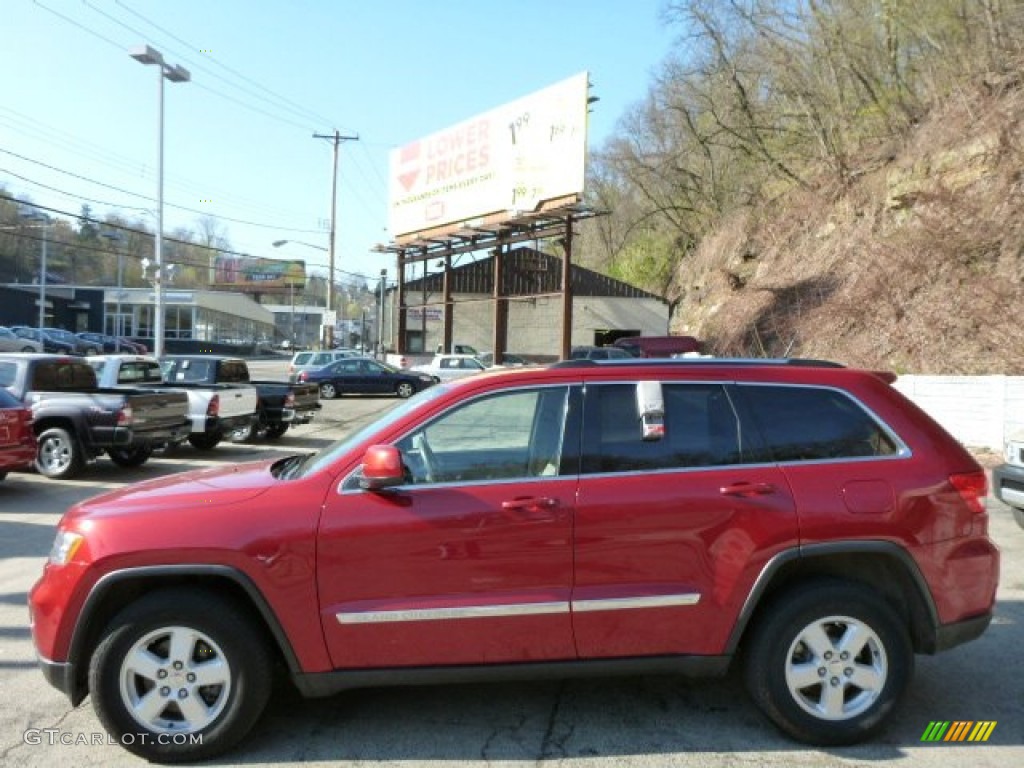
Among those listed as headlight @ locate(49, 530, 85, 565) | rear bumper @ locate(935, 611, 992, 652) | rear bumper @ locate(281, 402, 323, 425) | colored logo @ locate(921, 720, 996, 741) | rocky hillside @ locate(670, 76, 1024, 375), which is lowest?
colored logo @ locate(921, 720, 996, 741)

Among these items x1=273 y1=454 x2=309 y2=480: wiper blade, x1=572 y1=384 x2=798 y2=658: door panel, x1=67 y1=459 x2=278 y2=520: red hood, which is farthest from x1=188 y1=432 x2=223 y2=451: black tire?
x1=572 y1=384 x2=798 y2=658: door panel

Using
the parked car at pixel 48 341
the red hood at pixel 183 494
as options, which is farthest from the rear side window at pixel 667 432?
the parked car at pixel 48 341

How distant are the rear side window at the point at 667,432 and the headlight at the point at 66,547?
7.51 ft

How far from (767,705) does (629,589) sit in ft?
2.77

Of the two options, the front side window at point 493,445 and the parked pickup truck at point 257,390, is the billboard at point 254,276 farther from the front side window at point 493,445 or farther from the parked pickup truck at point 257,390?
the front side window at point 493,445

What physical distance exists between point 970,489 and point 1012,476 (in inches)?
187

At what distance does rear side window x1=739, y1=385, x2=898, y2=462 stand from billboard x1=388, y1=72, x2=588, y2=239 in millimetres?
25286

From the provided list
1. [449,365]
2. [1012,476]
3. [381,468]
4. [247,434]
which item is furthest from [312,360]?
[381,468]

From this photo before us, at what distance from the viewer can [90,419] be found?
11242 mm

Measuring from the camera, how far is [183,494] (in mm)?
3773

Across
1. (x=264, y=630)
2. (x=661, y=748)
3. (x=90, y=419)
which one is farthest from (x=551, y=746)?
(x=90, y=419)

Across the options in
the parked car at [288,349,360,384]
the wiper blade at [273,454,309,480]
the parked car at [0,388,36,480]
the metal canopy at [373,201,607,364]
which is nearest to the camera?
the wiper blade at [273,454,309,480]

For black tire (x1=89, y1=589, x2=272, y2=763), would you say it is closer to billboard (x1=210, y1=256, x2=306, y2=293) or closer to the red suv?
the red suv

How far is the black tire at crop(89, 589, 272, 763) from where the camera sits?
354cm
